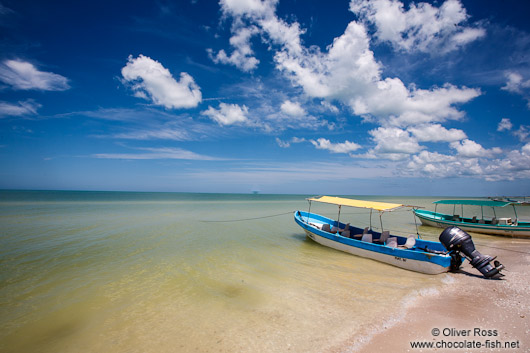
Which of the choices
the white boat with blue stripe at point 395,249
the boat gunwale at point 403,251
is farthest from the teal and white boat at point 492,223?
the boat gunwale at point 403,251

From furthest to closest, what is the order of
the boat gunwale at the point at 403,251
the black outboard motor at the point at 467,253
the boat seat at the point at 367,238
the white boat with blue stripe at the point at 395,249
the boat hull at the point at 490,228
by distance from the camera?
the boat hull at the point at 490,228
the boat seat at the point at 367,238
the white boat with blue stripe at the point at 395,249
the boat gunwale at the point at 403,251
the black outboard motor at the point at 467,253

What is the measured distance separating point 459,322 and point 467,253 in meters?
5.29

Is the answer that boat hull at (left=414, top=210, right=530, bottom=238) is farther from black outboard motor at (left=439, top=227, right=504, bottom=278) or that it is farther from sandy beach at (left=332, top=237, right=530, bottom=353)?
sandy beach at (left=332, top=237, right=530, bottom=353)

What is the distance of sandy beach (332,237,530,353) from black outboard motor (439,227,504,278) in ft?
1.49

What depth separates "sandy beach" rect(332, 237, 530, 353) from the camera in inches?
210

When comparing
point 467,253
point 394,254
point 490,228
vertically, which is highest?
point 467,253

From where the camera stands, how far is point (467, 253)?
10.2m

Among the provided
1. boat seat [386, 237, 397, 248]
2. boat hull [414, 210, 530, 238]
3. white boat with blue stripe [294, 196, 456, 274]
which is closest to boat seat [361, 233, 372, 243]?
white boat with blue stripe [294, 196, 456, 274]

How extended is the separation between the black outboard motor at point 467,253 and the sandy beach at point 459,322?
0.45 meters

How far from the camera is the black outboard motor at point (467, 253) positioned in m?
9.66

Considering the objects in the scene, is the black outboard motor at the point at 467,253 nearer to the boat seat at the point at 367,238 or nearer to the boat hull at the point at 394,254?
the boat hull at the point at 394,254

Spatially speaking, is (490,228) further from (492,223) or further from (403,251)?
(403,251)

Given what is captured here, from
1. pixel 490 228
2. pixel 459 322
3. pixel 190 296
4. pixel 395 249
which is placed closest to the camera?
pixel 459 322

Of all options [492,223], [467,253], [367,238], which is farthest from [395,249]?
[492,223]
